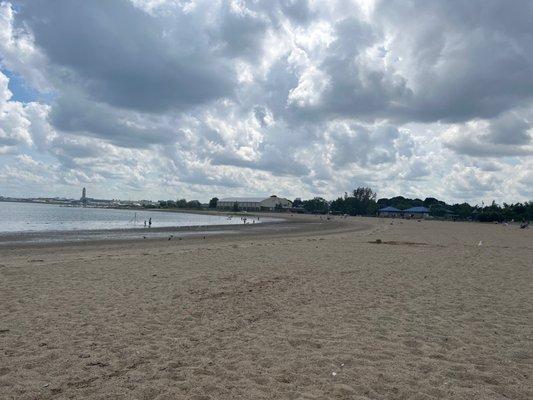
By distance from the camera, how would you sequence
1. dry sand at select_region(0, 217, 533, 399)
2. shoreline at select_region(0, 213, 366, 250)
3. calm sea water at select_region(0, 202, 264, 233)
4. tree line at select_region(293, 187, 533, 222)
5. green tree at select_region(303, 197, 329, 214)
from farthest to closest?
green tree at select_region(303, 197, 329, 214) < tree line at select_region(293, 187, 533, 222) < calm sea water at select_region(0, 202, 264, 233) < shoreline at select_region(0, 213, 366, 250) < dry sand at select_region(0, 217, 533, 399)

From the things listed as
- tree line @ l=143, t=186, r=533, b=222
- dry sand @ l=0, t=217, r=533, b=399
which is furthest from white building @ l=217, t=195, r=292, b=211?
dry sand @ l=0, t=217, r=533, b=399

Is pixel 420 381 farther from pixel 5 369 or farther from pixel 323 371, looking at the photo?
pixel 5 369

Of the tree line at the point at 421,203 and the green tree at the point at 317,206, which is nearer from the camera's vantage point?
the tree line at the point at 421,203

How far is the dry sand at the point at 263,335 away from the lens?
4.84 meters

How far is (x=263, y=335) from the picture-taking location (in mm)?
6707

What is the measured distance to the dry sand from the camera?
484cm

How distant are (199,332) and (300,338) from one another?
1665 millimetres

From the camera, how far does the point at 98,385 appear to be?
4832 mm

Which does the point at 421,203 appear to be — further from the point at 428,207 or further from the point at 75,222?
the point at 75,222

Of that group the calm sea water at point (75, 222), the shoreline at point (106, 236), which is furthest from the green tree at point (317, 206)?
the shoreline at point (106, 236)

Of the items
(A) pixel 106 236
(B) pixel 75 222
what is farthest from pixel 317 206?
(A) pixel 106 236

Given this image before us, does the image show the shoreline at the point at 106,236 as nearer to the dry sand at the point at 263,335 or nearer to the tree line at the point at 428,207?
the dry sand at the point at 263,335

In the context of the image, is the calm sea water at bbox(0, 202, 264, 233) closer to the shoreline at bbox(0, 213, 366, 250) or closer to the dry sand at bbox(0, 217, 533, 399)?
the shoreline at bbox(0, 213, 366, 250)

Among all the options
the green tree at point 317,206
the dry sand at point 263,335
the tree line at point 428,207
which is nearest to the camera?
the dry sand at point 263,335
